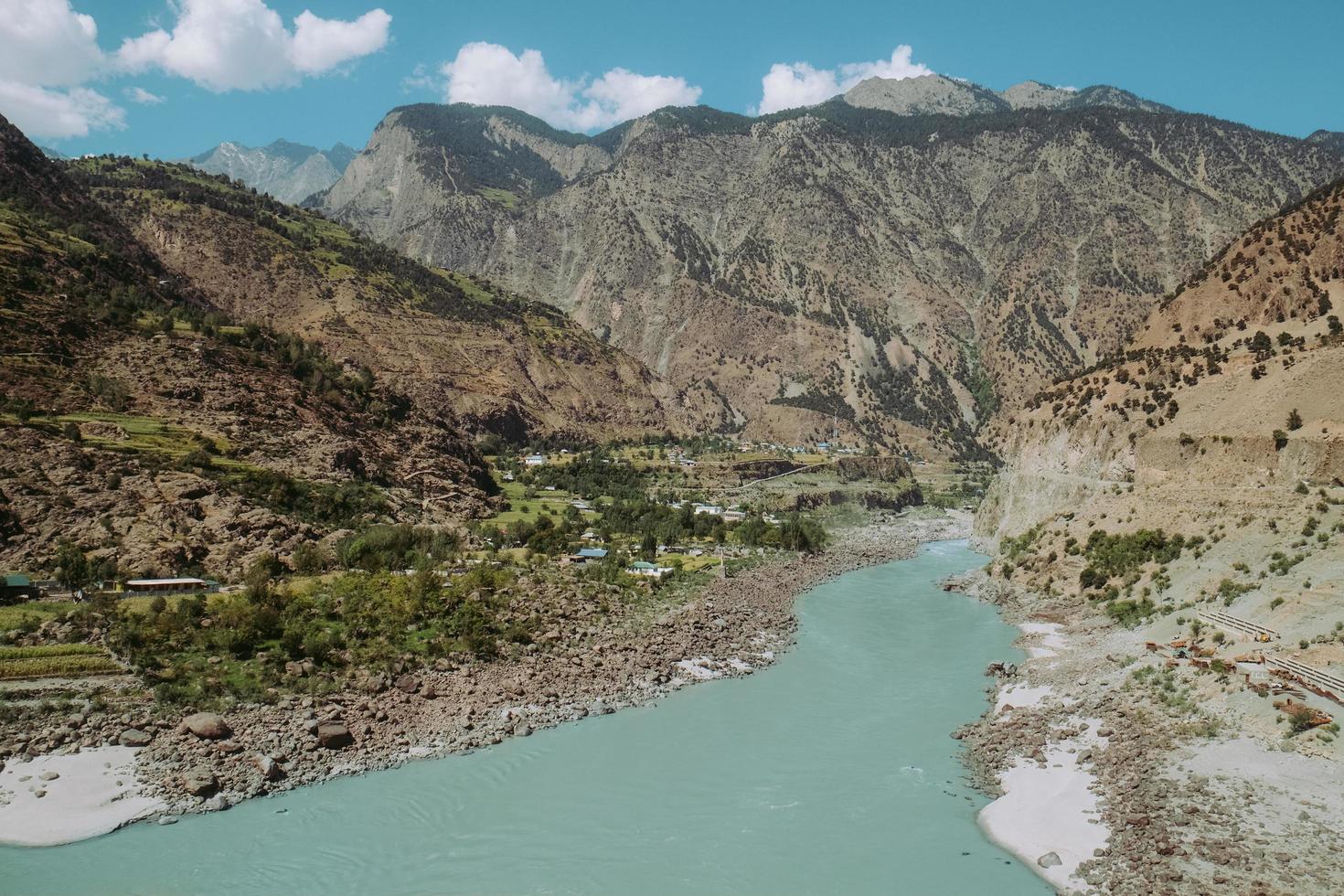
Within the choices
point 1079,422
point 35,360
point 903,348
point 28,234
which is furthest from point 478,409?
point 903,348

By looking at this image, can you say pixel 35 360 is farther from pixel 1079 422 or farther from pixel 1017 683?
pixel 1079 422

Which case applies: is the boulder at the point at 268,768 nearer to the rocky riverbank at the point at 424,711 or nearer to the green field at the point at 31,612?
the rocky riverbank at the point at 424,711

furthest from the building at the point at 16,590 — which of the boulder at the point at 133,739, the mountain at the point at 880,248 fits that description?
the mountain at the point at 880,248

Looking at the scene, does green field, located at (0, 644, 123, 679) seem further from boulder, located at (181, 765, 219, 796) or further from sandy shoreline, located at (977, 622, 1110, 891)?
sandy shoreline, located at (977, 622, 1110, 891)

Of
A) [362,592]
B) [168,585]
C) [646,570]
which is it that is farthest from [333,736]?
[646,570]

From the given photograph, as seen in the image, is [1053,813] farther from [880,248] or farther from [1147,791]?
[880,248]

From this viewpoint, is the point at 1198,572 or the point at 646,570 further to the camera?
the point at 646,570
